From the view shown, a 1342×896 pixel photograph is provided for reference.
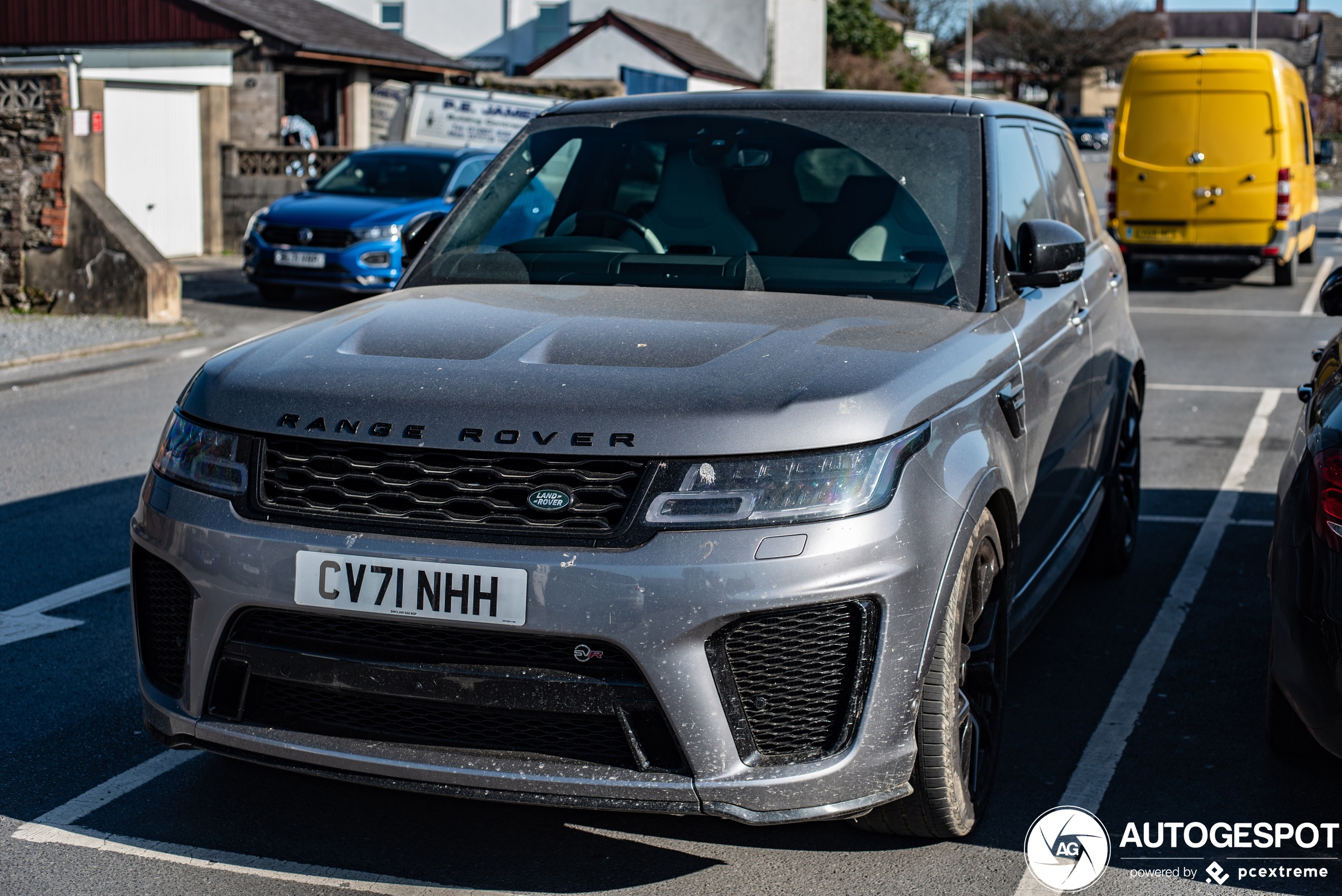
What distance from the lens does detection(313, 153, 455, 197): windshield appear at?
626 inches

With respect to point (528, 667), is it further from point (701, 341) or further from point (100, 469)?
point (100, 469)

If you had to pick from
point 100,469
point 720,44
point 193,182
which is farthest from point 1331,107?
point 100,469

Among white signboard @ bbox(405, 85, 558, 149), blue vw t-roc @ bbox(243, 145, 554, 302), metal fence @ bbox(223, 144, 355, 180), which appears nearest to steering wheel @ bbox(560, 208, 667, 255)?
blue vw t-roc @ bbox(243, 145, 554, 302)

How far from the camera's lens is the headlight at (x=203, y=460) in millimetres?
3078

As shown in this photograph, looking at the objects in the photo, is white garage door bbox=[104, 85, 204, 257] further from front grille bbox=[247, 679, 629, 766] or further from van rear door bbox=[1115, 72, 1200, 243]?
front grille bbox=[247, 679, 629, 766]

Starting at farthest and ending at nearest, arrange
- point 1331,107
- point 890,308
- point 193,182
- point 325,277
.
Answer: point 1331,107 < point 193,182 < point 325,277 < point 890,308

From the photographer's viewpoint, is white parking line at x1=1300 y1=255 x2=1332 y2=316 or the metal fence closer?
white parking line at x1=1300 y1=255 x2=1332 y2=316

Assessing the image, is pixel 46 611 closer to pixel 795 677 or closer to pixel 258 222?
pixel 795 677

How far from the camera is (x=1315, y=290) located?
60.6 ft

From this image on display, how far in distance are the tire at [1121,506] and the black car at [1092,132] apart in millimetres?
59038

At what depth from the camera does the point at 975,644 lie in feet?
11.4

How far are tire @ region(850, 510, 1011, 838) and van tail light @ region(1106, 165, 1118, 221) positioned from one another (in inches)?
611

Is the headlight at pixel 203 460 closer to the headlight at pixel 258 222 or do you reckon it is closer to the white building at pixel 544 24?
the headlight at pixel 258 222

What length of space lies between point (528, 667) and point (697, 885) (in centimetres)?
74
